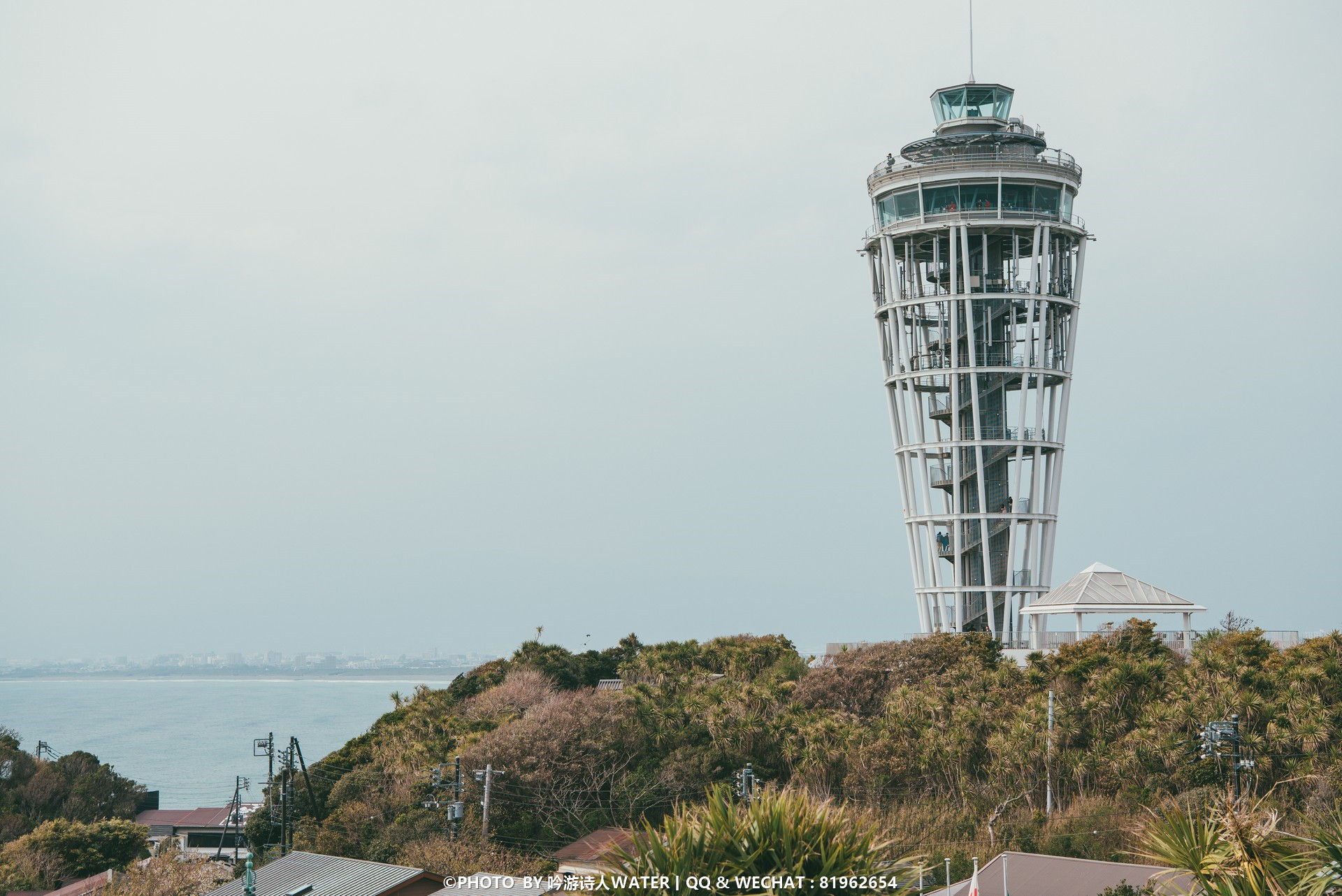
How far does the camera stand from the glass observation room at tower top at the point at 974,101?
6694 centimetres

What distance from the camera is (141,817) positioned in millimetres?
76438

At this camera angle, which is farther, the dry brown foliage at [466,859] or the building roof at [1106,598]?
the building roof at [1106,598]

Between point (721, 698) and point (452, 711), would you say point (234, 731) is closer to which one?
point (452, 711)

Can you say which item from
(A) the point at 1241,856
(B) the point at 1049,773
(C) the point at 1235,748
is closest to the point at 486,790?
(B) the point at 1049,773

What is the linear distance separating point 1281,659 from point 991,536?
910 inches

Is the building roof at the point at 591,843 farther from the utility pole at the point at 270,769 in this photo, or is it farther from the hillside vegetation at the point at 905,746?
the utility pole at the point at 270,769

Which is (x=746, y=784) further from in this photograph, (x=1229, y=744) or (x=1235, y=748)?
(x=1235, y=748)

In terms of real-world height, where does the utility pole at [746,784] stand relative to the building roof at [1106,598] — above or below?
below

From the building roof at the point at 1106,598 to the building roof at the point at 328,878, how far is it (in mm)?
28733

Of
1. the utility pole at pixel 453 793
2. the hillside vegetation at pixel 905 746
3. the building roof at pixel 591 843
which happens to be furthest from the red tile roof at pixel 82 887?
the building roof at pixel 591 843

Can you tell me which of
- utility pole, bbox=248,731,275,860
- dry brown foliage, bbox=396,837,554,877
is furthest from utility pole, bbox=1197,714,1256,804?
utility pole, bbox=248,731,275,860

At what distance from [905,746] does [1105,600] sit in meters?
13.2

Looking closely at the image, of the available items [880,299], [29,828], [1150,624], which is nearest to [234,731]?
[29,828]

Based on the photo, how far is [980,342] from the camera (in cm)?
Result: 6291
